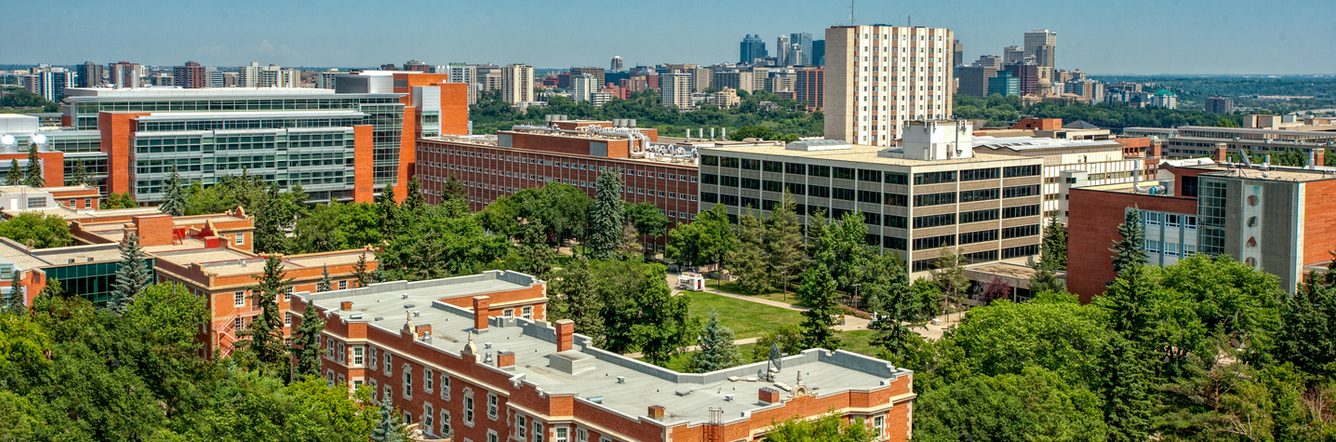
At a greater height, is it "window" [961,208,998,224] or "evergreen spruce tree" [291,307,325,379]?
"window" [961,208,998,224]

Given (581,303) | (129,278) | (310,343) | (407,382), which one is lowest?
(407,382)

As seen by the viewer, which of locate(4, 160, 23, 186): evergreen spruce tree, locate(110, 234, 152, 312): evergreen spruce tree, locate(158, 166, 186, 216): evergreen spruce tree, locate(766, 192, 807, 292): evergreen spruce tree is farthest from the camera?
locate(4, 160, 23, 186): evergreen spruce tree

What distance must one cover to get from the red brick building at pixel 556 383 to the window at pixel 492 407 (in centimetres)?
4

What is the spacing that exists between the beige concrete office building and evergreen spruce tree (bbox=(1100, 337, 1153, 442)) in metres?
44.1

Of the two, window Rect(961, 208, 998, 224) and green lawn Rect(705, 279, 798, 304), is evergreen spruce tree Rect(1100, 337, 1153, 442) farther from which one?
window Rect(961, 208, 998, 224)

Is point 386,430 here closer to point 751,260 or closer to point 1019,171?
point 751,260

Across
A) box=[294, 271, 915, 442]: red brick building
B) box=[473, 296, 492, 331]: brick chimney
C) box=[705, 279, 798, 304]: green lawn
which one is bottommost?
box=[705, 279, 798, 304]: green lawn

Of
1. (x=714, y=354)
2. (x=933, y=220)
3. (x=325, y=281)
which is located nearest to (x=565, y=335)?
(x=714, y=354)

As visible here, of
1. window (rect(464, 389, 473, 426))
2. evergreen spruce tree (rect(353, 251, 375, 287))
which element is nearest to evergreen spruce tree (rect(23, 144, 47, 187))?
evergreen spruce tree (rect(353, 251, 375, 287))

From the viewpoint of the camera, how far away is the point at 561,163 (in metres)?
147

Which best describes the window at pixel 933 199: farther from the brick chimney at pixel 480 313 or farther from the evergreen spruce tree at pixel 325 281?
the brick chimney at pixel 480 313

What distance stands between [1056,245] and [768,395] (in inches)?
2400

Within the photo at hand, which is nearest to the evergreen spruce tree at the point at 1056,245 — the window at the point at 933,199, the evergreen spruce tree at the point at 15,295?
the window at the point at 933,199

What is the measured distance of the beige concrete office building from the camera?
4313 inches
